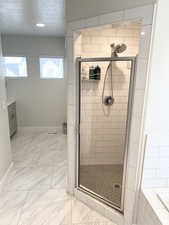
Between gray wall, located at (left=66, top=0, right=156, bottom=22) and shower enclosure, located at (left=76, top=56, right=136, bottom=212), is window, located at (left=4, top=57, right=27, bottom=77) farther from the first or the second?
gray wall, located at (left=66, top=0, right=156, bottom=22)

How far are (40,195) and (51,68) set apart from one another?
3259 mm

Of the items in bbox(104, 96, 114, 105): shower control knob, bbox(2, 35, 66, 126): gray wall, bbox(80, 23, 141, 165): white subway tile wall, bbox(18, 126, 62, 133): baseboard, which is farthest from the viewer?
bbox(18, 126, 62, 133): baseboard

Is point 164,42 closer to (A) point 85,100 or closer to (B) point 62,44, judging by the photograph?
(A) point 85,100

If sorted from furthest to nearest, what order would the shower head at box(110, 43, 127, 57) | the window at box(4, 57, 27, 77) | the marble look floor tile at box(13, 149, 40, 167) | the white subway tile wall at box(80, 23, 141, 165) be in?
the window at box(4, 57, 27, 77), the marble look floor tile at box(13, 149, 40, 167), the white subway tile wall at box(80, 23, 141, 165), the shower head at box(110, 43, 127, 57)

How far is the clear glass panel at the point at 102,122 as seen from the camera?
2.59m

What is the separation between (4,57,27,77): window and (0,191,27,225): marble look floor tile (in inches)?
122

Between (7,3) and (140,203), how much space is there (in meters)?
2.91

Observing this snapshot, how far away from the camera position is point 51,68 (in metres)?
4.70

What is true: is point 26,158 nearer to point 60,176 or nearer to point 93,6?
point 60,176

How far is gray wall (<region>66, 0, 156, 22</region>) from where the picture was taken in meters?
1.50

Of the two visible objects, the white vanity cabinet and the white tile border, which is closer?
the white tile border

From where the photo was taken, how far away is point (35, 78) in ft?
15.3

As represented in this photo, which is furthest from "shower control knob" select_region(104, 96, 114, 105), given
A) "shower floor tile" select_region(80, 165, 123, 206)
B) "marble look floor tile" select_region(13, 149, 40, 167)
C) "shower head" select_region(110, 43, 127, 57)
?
"marble look floor tile" select_region(13, 149, 40, 167)

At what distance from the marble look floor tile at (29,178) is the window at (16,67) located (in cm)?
253
